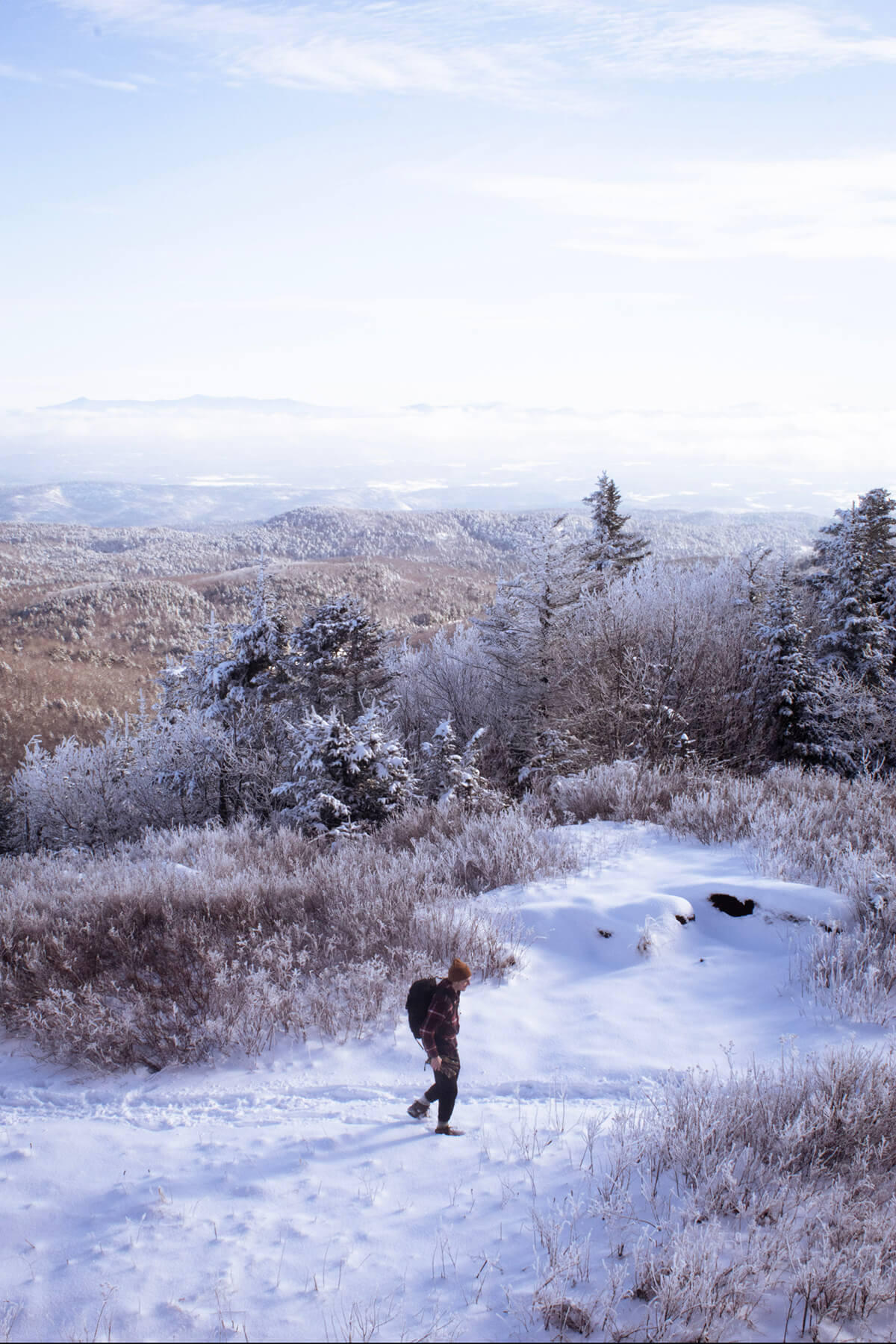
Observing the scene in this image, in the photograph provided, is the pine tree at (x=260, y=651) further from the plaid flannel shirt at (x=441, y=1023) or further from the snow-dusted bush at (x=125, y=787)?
the plaid flannel shirt at (x=441, y=1023)

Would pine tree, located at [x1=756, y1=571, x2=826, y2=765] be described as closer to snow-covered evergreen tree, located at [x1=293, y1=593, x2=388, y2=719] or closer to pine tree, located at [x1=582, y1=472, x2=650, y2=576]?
pine tree, located at [x1=582, y1=472, x2=650, y2=576]

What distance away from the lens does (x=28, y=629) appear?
58.4 metres

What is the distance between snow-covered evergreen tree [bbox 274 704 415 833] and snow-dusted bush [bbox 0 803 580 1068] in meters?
5.10

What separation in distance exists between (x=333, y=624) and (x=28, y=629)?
162ft

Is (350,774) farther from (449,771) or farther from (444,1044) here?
(444,1044)

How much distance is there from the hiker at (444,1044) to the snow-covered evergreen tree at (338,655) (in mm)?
16367

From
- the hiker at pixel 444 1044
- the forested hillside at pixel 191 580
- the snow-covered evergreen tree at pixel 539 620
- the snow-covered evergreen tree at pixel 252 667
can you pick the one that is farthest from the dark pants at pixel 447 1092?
the snow-covered evergreen tree at pixel 252 667

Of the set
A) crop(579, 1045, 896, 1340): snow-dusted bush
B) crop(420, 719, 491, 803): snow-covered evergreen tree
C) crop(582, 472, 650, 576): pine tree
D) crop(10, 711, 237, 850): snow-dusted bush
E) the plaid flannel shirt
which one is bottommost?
crop(10, 711, 237, 850): snow-dusted bush

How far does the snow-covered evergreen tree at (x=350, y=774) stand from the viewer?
1445 centimetres

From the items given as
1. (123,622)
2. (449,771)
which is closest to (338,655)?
(449,771)

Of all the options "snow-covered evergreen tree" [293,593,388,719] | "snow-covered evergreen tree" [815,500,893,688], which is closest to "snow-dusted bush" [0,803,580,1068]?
"snow-covered evergreen tree" [293,593,388,719]

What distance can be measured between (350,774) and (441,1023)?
11.1 meters

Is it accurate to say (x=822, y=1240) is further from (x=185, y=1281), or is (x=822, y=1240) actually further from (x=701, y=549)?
(x=701, y=549)

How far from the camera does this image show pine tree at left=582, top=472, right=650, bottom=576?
3155cm
